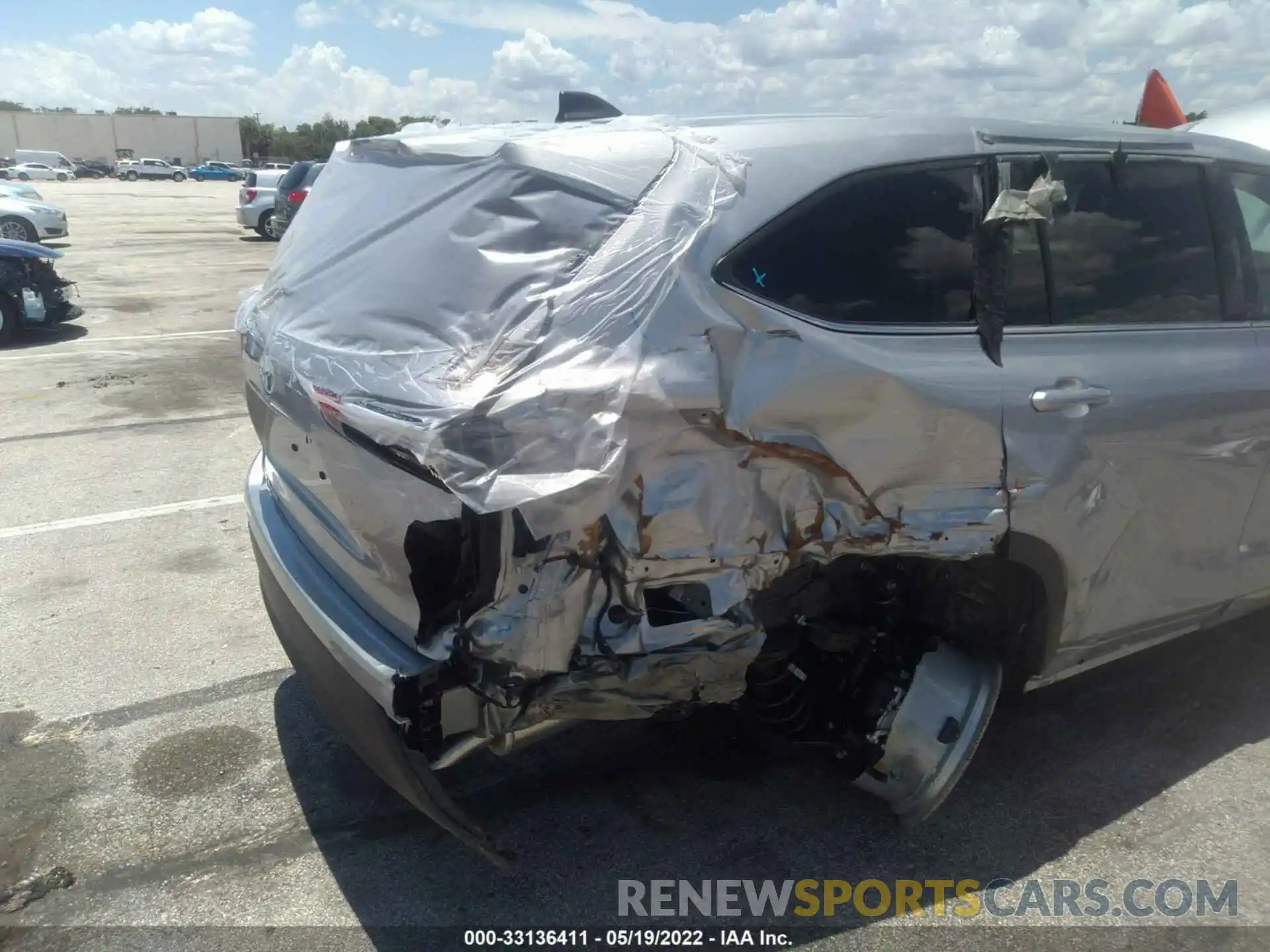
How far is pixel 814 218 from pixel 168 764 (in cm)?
264

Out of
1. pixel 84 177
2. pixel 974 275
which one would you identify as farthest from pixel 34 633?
pixel 84 177

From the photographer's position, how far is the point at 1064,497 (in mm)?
2822

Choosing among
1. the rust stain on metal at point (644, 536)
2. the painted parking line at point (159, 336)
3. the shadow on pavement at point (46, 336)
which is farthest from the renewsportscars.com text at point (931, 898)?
the shadow on pavement at point (46, 336)

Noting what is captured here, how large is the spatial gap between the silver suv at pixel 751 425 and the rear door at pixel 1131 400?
1 centimetres

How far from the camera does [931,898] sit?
2.80 m

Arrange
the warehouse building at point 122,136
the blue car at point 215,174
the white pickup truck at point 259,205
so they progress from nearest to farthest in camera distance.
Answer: the white pickup truck at point 259,205 < the blue car at point 215,174 < the warehouse building at point 122,136

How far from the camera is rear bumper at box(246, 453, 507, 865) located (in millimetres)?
2391

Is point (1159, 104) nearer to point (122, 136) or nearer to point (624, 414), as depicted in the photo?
point (624, 414)

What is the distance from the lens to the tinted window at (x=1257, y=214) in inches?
136

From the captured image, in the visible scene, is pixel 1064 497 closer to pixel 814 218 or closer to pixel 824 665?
pixel 824 665

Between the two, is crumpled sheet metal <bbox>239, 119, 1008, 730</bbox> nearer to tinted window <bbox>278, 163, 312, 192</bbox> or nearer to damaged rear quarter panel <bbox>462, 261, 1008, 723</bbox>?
damaged rear quarter panel <bbox>462, 261, 1008, 723</bbox>

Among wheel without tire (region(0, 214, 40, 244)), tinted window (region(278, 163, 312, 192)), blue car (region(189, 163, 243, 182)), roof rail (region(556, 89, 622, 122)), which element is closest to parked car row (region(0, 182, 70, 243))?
wheel without tire (region(0, 214, 40, 244))

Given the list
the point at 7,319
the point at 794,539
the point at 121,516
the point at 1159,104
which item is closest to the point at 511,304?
the point at 794,539

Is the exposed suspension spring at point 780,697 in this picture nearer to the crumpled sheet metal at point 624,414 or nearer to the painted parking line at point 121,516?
the crumpled sheet metal at point 624,414
